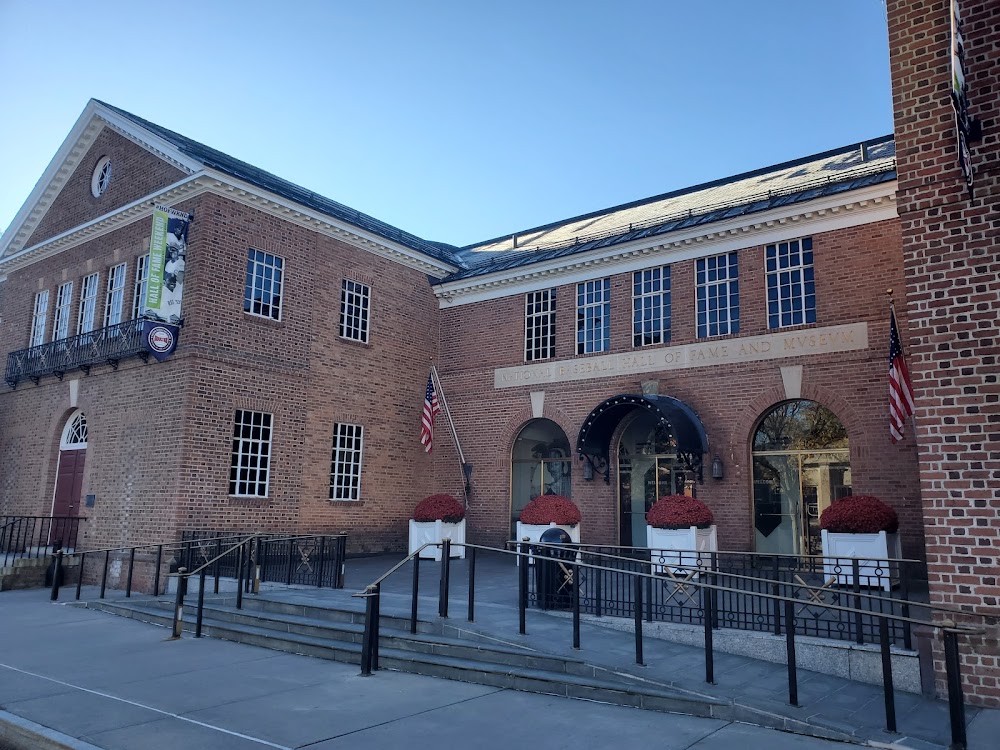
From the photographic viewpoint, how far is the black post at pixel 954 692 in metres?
5.55

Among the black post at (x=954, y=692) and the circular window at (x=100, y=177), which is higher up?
the circular window at (x=100, y=177)

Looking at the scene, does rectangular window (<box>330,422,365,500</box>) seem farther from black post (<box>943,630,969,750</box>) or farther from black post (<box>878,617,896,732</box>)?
black post (<box>943,630,969,750</box>)

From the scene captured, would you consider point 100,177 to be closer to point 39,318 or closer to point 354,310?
point 39,318

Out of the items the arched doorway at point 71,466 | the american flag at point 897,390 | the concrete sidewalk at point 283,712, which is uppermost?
the american flag at point 897,390

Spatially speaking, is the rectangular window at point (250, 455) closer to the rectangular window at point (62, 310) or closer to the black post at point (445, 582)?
the rectangular window at point (62, 310)

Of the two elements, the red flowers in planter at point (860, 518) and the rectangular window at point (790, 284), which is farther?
the rectangular window at point (790, 284)

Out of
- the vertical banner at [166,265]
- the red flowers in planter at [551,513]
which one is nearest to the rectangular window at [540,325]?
the red flowers in planter at [551,513]

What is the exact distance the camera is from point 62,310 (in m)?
21.6

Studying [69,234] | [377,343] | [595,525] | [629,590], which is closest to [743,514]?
[595,525]

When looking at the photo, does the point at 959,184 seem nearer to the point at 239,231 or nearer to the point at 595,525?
the point at 595,525

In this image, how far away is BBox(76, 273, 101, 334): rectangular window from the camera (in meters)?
20.6

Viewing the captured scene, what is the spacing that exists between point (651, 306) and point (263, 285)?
31.4 ft

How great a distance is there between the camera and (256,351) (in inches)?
707

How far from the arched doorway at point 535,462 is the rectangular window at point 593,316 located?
7.77 feet
